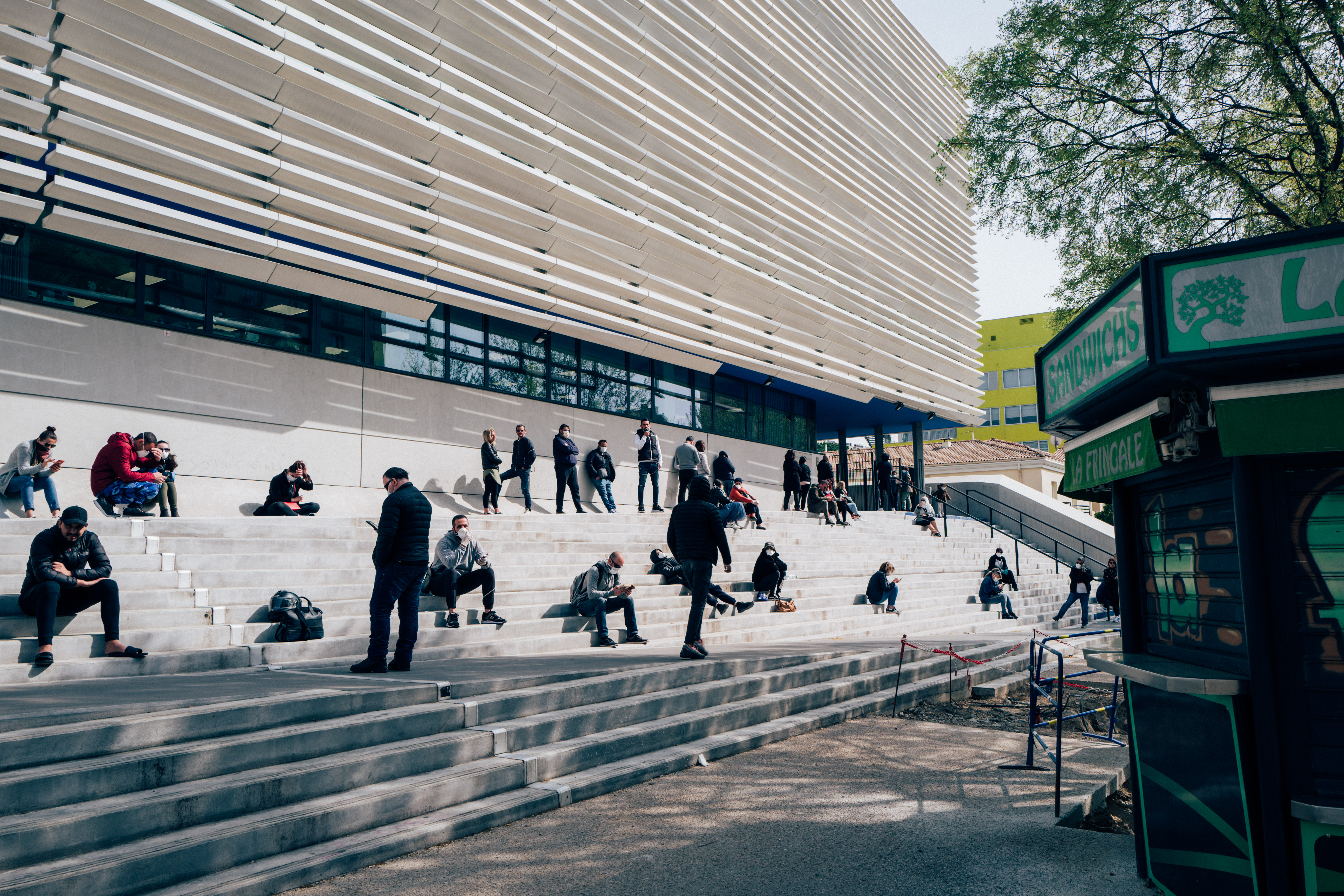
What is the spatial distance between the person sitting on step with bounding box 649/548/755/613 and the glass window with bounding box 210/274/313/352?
641cm

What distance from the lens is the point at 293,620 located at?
7.41m

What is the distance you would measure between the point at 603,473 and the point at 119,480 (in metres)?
8.20

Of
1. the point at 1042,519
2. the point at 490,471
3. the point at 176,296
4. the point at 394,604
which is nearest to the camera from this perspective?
the point at 394,604

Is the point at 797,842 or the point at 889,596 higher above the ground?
the point at 889,596

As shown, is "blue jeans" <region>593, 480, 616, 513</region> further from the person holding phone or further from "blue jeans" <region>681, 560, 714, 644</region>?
the person holding phone

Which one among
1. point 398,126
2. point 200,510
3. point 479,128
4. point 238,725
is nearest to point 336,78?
point 398,126

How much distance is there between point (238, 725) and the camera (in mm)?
4730

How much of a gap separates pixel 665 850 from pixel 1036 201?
12.9 m

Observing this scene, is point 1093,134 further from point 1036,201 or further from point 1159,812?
point 1159,812

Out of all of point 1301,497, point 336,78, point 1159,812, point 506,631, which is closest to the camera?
point 1301,497

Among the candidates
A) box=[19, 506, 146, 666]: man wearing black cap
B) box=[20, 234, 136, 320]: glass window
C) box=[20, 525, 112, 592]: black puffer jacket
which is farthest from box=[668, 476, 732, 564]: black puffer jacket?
box=[20, 234, 136, 320]: glass window

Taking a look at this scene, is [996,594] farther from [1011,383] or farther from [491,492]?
[1011,383]

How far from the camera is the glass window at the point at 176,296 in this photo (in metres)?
11.8

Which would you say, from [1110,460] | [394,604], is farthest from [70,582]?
[1110,460]
